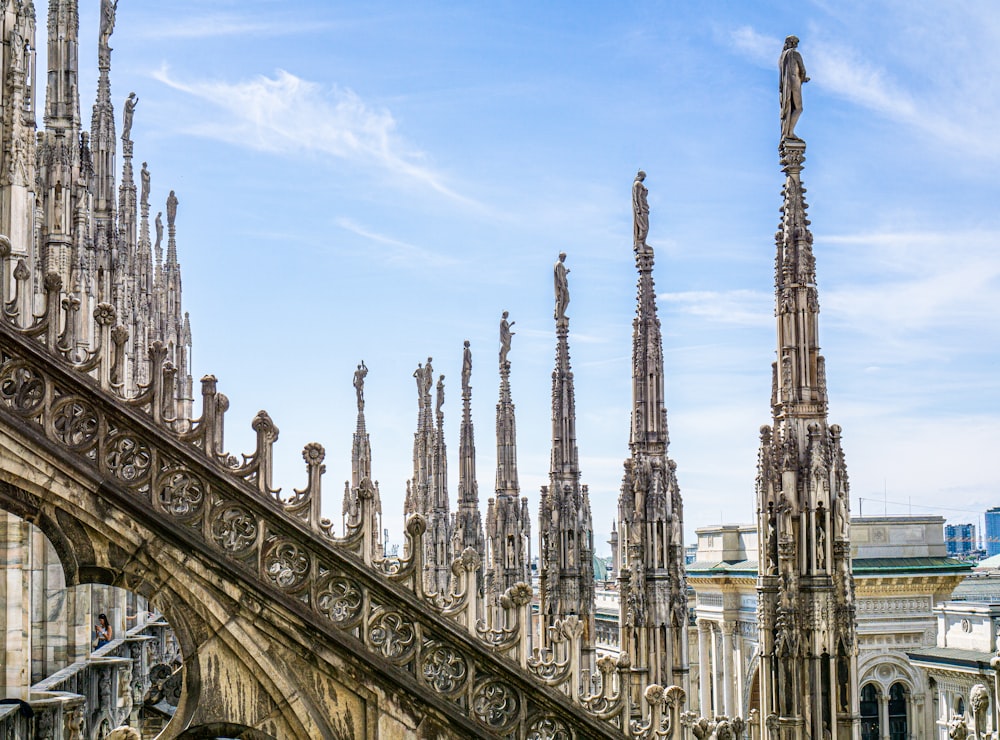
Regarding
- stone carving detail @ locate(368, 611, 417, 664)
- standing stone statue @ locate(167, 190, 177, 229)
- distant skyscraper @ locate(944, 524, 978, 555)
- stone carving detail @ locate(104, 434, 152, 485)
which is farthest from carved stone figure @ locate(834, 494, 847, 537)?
distant skyscraper @ locate(944, 524, 978, 555)

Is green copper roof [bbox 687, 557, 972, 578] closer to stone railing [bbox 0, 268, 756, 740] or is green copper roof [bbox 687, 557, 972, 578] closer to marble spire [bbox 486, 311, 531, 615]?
marble spire [bbox 486, 311, 531, 615]

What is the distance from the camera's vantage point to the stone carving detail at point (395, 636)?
8938 mm

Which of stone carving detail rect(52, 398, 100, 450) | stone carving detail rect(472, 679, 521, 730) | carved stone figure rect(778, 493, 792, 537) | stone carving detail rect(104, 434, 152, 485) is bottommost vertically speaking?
stone carving detail rect(472, 679, 521, 730)

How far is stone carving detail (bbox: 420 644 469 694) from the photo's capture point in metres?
9.05

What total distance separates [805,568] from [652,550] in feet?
19.9

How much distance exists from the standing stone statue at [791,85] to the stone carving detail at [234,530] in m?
7.75

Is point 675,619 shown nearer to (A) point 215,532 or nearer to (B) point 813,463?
(B) point 813,463

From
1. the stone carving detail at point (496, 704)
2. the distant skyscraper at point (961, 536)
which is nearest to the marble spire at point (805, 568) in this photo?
the stone carving detail at point (496, 704)

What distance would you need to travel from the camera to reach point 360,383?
171 ft

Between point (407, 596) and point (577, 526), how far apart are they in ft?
53.7

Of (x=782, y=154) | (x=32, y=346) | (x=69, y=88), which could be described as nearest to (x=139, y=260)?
(x=69, y=88)

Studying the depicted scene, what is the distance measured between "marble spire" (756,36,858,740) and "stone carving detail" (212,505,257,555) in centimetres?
599

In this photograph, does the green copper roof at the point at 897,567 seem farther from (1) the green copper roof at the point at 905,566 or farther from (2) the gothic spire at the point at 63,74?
(2) the gothic spire at the point at 63,74

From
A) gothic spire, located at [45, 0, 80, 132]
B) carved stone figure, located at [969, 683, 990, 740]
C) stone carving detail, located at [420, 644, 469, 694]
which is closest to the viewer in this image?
stone carving detail, located at [420, 644, 469, 694]
